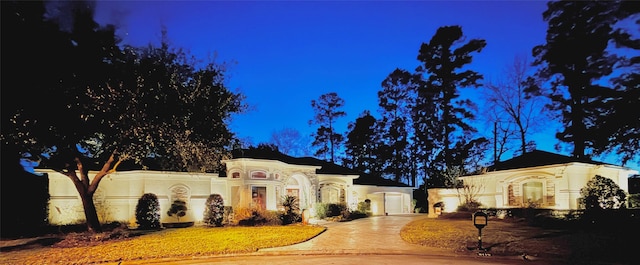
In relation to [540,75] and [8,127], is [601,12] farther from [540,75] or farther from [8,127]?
[8,127]

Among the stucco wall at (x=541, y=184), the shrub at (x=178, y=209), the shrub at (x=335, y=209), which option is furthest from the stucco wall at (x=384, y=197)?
the shrub at (x=178, y=209)

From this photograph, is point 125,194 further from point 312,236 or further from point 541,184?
point 541,184

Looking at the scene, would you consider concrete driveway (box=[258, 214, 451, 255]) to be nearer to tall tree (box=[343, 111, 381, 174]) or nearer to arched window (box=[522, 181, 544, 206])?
arched window (box=[522, 181, 544, 206])

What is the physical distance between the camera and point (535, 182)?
2531 centimetres

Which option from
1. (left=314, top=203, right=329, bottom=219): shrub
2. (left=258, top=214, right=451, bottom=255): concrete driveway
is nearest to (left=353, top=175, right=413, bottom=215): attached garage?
(left=314, top=203, right=329, bottom=219): shrub

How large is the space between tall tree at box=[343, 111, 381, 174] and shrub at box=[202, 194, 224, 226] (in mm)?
31073

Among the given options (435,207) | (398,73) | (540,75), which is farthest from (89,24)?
(398,73)

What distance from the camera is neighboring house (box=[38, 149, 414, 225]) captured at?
2180cm

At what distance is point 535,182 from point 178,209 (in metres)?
20.5

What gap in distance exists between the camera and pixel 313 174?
1109 inches

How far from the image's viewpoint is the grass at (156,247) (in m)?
12.3

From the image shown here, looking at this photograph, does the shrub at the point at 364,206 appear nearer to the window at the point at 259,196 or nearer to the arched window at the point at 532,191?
the window at the point at 259,196

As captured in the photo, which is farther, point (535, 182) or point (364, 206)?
point (364, 206)

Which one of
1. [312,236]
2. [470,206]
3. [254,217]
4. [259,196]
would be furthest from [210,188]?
[470,206]
